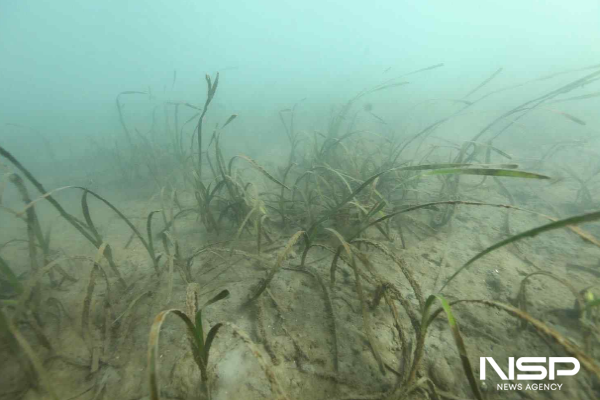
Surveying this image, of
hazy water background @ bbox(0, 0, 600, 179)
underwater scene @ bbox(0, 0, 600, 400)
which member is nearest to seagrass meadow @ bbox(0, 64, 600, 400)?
underwater scene @ bbox(0, 0, 600, 400)

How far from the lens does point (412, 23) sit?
7662 centimetres

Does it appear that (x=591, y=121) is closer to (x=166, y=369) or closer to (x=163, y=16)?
(x=166, y=369)

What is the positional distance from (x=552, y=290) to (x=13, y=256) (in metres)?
4.99

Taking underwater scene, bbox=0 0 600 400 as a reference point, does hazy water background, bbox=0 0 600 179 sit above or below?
above

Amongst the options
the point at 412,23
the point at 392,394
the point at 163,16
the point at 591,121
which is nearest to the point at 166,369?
the point at 392,394

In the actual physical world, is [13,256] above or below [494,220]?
above
